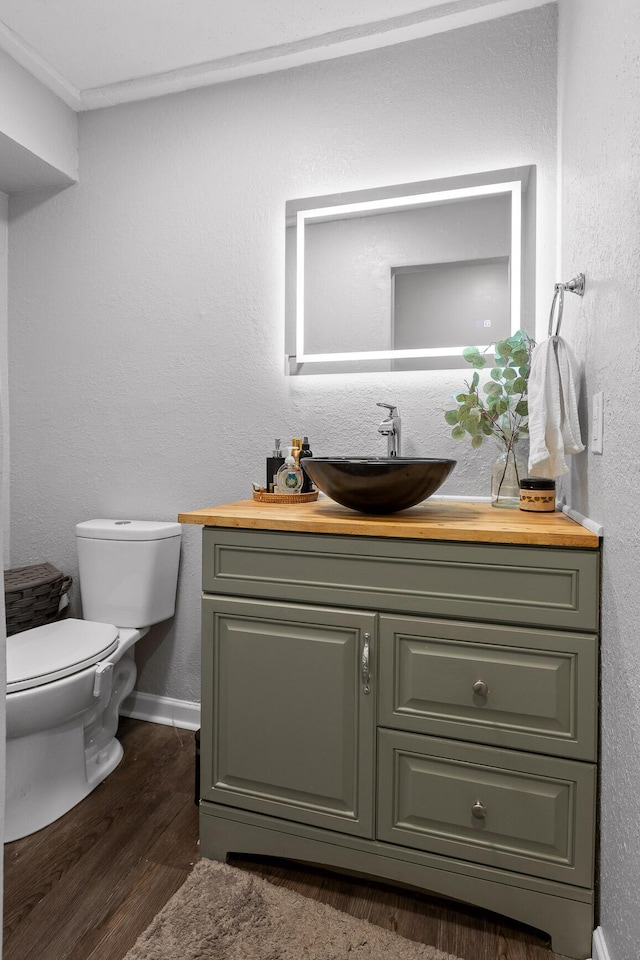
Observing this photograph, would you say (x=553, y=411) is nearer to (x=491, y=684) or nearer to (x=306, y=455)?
(x=491, y=684)

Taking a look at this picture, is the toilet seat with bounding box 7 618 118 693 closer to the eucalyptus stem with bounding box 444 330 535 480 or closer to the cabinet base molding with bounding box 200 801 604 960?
the cabinet base molding with bounding box 200 801 604 960

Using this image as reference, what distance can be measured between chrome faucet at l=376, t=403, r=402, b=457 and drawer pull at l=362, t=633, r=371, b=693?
0.64m

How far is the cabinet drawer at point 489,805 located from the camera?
1189mm

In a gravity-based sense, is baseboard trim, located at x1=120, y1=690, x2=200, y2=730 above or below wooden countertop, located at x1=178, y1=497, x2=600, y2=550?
below

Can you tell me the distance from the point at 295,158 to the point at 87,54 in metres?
0.81

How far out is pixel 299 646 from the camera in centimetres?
138

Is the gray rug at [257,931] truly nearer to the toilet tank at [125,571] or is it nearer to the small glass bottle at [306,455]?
the toilet tank at [125,571]

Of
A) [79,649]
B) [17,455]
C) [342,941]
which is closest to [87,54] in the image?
[17,455]

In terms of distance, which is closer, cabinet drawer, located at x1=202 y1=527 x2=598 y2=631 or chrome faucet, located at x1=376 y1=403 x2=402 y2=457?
cabinet drawer, located at x1=202 y1=527 x2=598 y2=631

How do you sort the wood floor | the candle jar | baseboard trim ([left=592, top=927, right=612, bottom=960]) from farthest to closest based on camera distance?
the candle jar < the wood floor < baseboard trim ([left=592, top=927, right=612, bottom=960])

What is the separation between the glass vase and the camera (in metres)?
1.62

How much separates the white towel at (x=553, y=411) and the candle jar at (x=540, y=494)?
2.0 inches

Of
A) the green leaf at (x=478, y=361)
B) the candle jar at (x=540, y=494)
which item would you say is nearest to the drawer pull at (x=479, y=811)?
the candle jar at (x=540, y=494)

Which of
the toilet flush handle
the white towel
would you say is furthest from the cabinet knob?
the toilet flush handle
